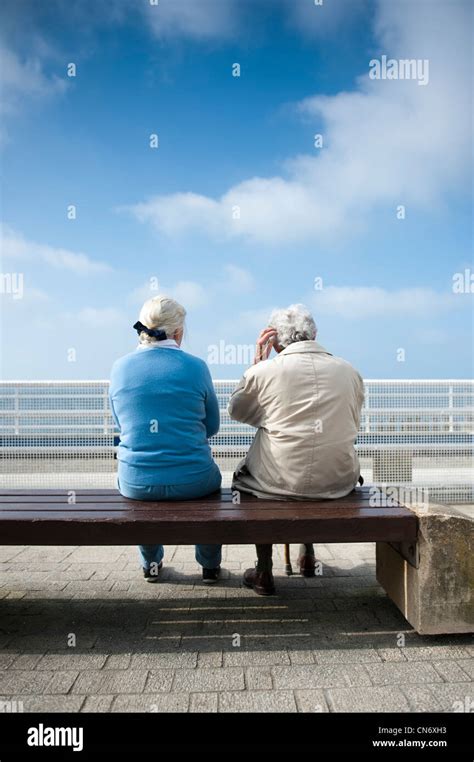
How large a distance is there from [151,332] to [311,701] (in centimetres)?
194

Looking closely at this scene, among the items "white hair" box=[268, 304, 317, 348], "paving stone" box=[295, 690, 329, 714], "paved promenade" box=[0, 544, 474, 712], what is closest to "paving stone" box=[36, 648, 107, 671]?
"paved promenade" box=[0, 544, 474, 712]

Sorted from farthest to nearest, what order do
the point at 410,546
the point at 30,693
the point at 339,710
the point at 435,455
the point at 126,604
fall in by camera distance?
1. the point at 435,455
2. the point at 126,604
3. the point at 410,546
4. the point at 30,693
5. the point at 339,710

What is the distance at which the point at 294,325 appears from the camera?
3.17 meters

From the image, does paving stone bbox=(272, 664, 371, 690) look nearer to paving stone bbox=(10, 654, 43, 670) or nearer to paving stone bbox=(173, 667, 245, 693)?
paving stone bbox=(173, 667, 245, 693)

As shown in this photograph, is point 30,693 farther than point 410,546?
No

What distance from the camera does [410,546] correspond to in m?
2.87

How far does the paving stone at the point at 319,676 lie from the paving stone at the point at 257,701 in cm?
7

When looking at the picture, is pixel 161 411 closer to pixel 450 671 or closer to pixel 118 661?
pixel 118 661

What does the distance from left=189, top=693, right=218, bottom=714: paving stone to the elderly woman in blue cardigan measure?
1.04 meters

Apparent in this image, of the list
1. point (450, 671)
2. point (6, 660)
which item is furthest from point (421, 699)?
point (6, 660)
